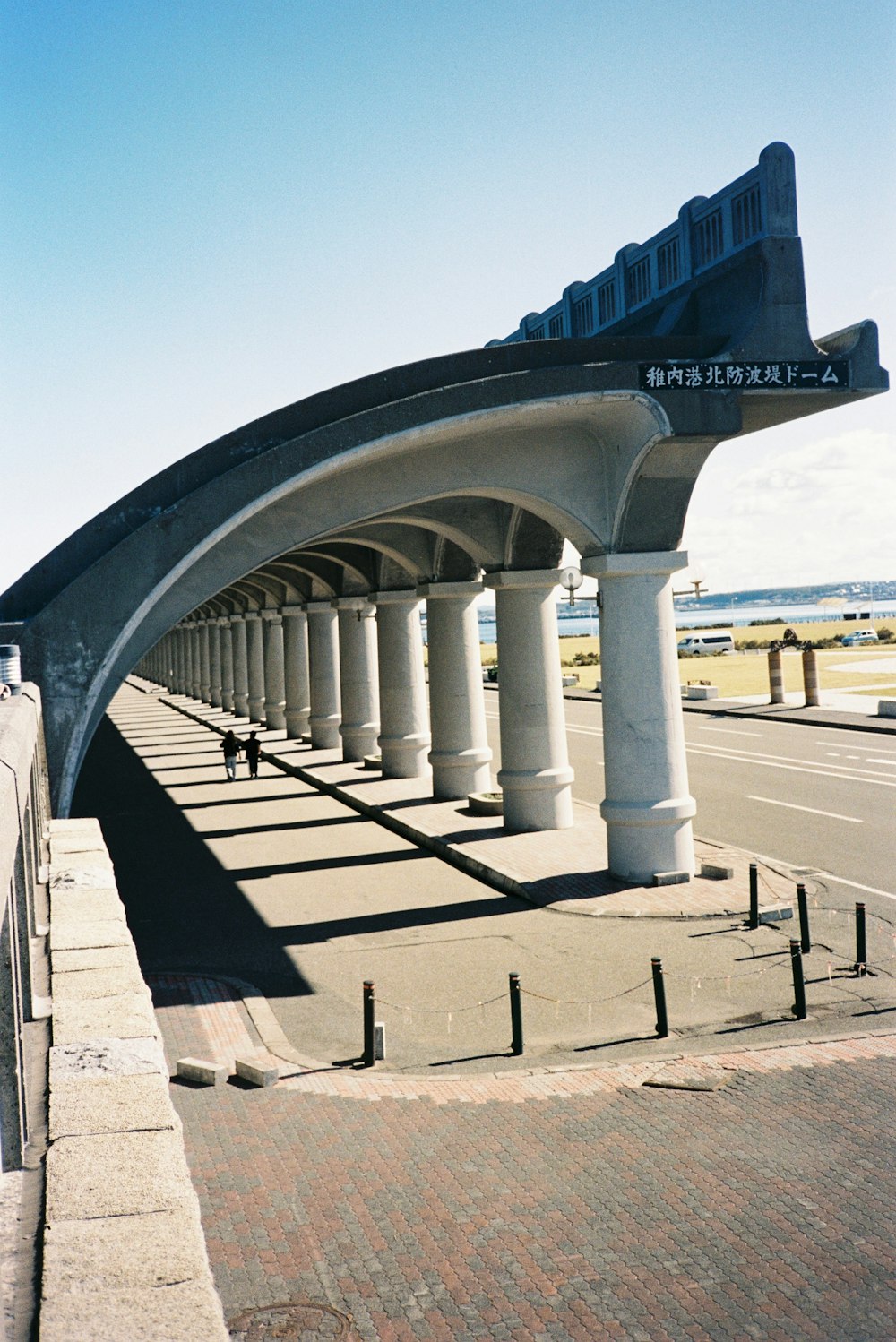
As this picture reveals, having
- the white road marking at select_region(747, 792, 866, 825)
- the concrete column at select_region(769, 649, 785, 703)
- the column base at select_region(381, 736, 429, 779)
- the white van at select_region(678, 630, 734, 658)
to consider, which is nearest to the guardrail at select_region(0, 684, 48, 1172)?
the white road marking at select_region(747, 792, 866, 825)

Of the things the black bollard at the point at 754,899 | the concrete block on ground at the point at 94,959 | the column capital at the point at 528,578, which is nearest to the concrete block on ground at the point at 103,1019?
the concrete block on ground at the point at 94,959

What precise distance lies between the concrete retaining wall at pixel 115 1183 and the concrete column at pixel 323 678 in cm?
3206

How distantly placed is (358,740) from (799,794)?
13768 millimetres

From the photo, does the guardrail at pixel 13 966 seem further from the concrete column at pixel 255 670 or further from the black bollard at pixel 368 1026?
the concrete column at pixel 255 670

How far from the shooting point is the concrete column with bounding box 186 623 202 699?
230 feet

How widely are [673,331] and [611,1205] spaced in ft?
44.9

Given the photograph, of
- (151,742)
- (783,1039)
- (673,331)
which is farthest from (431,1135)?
(151,742)

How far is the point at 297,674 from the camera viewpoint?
142 ft

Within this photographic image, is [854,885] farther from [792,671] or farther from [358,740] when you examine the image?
[792,671]

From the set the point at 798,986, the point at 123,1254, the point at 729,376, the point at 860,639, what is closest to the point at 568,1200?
the point at 798,986

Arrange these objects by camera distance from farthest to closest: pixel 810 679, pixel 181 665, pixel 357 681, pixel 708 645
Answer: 1. pixel 708 645
2. pixel 181 665
3. pixel 810 679
4. pixel 357 681

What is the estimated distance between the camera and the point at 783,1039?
11758 millimetres

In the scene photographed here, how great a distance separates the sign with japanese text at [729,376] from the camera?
55.9 ft

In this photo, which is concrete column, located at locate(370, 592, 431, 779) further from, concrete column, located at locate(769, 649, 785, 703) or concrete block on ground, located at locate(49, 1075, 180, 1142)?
concrete block on ground, located at locate(49, 1075, 180, 1142)
